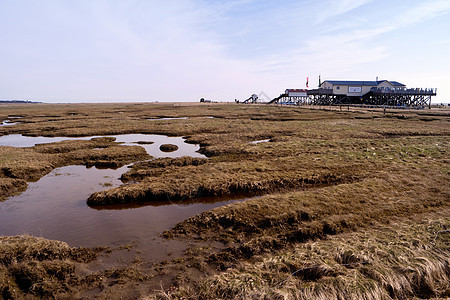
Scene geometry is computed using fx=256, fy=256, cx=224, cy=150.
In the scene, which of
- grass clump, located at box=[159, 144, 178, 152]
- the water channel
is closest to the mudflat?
the water channel

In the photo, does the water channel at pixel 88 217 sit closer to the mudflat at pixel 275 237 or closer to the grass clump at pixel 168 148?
the mudflat at pixel 275 237

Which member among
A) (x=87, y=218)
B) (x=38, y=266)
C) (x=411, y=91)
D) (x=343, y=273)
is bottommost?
(x=87, y=218)

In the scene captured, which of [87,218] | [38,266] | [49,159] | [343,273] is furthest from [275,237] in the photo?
[49,159]

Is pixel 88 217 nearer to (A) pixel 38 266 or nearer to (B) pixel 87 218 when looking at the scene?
(B) pixel 87 218

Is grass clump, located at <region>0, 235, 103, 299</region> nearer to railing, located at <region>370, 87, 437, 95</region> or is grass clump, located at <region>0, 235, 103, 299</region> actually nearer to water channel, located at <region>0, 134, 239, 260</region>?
water channel, located at <region>0, 134, 239, 260</region>

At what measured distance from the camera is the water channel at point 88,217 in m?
10.4

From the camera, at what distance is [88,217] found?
496 inches

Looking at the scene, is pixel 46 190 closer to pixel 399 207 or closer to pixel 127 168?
pixel 127 168

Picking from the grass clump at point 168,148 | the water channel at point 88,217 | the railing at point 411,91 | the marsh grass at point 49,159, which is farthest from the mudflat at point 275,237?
the railing at point 411,91

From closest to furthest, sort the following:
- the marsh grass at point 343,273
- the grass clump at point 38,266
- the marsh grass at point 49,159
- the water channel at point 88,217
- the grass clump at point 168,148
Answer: the marsh grass at point 343,273
the grass clump at point 38,266
the water channel at point 88,217
the marsh grass at point 49,159
the grass clump at point 168,148

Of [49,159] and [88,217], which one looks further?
[49,159]

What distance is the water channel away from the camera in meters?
10.4

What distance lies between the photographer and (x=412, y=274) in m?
7.75

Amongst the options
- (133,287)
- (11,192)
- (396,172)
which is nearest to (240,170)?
(396,172)
